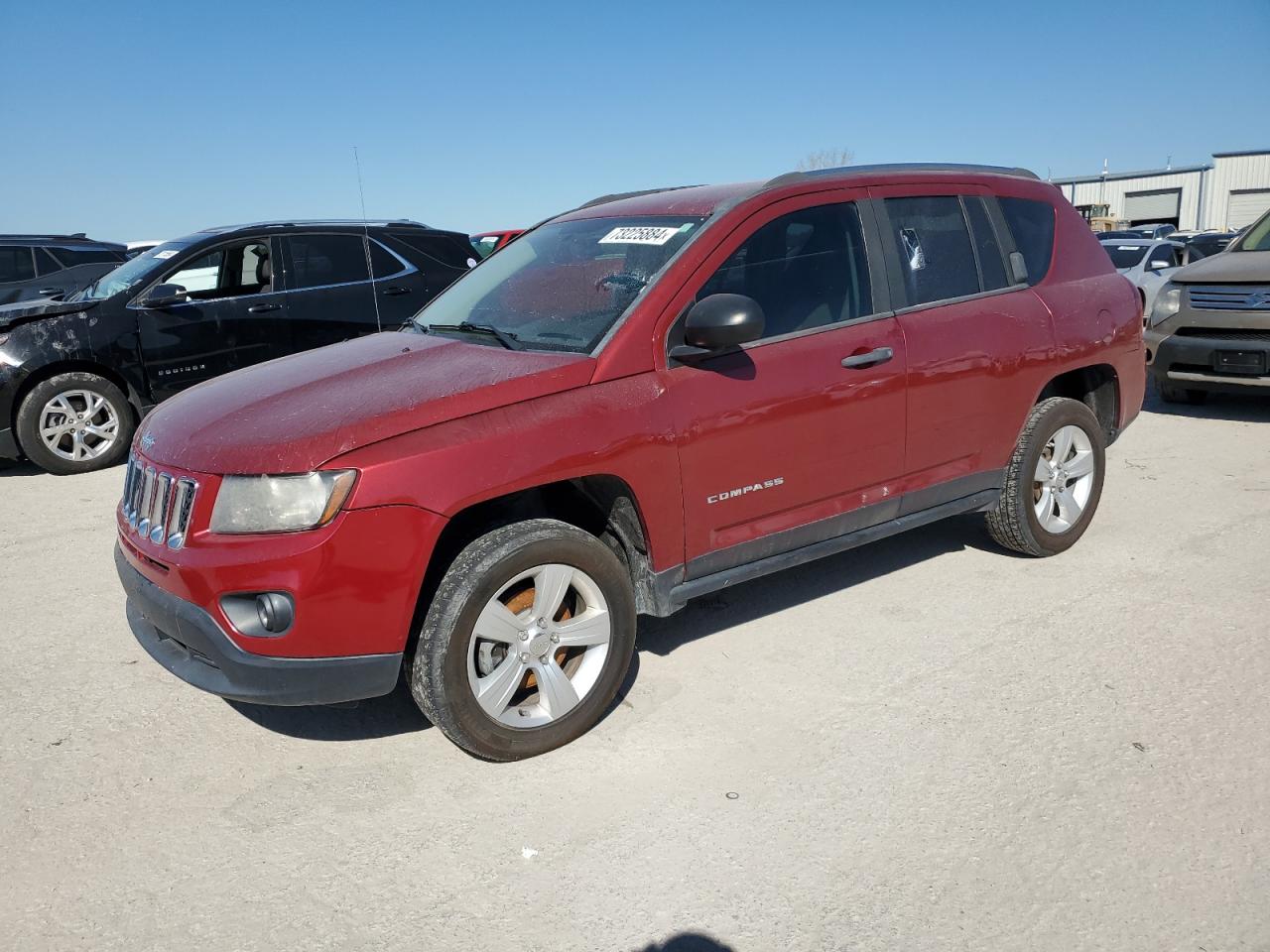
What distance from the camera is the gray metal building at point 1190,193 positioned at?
5484 cm

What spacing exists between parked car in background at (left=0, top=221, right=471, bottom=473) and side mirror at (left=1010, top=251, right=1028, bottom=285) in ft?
17.4

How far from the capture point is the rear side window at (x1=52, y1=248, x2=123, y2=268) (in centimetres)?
1288

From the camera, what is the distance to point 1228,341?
312 inches

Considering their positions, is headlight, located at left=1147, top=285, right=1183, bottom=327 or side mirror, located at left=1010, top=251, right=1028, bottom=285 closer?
side mirror, located at left=1010, top=251, right=1028, bottom=285

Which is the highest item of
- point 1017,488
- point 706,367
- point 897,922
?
point 706,367

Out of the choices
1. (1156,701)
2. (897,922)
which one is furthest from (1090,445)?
(897,922)

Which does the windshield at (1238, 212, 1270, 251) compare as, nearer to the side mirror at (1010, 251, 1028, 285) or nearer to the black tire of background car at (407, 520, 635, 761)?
the side mirror at (1010, 251, 1028, 285)

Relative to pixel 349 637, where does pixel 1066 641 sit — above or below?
below

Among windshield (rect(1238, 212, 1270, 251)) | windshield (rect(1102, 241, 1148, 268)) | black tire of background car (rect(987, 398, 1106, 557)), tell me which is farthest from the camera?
windshield (rect(1102, 241, 1148, 268))

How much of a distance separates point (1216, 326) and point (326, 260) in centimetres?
733

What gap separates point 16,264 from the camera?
1255cm

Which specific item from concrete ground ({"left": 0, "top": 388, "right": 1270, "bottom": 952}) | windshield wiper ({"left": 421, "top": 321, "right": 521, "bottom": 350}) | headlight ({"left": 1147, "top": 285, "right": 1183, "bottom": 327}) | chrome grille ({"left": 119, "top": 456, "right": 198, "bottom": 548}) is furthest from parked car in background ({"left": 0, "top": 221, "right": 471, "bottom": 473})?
headlight ({"left": 1147, "top": 285, "right": 1183, "bottom": 327})

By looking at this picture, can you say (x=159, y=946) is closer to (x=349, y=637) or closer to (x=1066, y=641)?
(x=349, y=637)

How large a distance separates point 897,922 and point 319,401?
7.59ft
